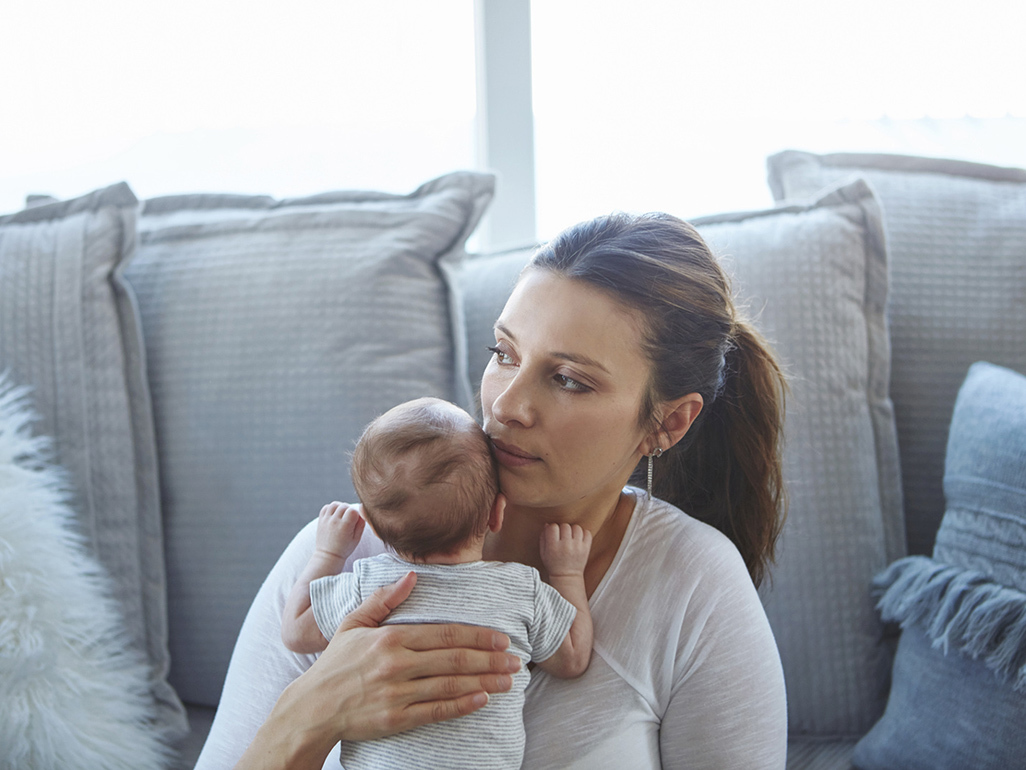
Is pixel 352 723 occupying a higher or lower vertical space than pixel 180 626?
higher

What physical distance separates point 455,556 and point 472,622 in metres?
0.08

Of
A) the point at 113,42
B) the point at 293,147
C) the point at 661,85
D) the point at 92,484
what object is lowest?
the point at 92,484

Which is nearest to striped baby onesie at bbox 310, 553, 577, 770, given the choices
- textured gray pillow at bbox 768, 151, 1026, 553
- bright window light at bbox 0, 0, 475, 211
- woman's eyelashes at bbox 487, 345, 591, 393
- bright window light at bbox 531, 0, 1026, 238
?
woman's eyelashes at bbox 487, 345, 591, 393

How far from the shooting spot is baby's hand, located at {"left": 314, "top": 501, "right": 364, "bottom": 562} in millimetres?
997

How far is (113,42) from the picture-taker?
1.84m

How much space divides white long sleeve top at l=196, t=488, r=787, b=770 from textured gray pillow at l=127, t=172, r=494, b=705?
370 millimetres

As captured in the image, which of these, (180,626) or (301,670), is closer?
(301,670)

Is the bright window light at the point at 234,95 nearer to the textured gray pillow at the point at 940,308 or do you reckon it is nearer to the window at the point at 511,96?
the window at the point at 511,96

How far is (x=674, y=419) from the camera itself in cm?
105

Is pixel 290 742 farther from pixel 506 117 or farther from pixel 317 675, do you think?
pixel 506 117

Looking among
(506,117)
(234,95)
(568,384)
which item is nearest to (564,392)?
(568,384)

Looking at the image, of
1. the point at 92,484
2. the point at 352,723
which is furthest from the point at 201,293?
the point at 352,723

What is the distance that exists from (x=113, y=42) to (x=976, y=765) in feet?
7.27

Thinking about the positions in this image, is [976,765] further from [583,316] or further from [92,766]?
[92,766]
